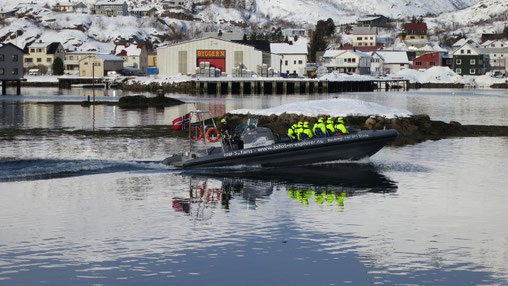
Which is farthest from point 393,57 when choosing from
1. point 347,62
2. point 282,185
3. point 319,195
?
point 319,195

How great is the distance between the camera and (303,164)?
101 ft

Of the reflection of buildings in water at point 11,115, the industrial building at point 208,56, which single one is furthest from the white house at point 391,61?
the reflection of buildings in water at point 11,115

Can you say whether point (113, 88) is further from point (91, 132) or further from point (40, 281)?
point (40, 281)

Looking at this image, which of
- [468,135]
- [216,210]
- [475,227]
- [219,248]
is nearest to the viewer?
[219,248]

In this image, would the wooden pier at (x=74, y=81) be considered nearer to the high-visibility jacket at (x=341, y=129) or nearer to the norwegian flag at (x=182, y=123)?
the norwegian flag at (x=182, y=123)

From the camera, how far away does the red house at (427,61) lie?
185 m

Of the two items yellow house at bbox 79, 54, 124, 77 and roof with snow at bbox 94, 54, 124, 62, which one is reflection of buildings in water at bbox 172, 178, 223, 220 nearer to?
yellow house at bbox 79, 54, 124, 77

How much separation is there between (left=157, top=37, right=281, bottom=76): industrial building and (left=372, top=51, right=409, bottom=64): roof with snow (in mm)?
53028

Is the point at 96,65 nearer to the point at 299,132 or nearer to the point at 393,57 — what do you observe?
the point at 393,57

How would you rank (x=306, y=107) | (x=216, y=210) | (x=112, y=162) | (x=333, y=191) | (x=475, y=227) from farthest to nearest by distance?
(x=306, y=107) < (x=112, y=162) < (x=333, y=191) < (x=216, y=210) < (x=475, y=227)

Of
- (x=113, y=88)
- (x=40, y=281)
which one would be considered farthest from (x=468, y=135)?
(x=113, y=88)

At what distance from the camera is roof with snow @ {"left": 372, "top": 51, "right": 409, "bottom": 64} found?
180450mm

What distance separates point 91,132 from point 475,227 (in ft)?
98.7

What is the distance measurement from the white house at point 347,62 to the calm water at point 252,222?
133328 millimetres
